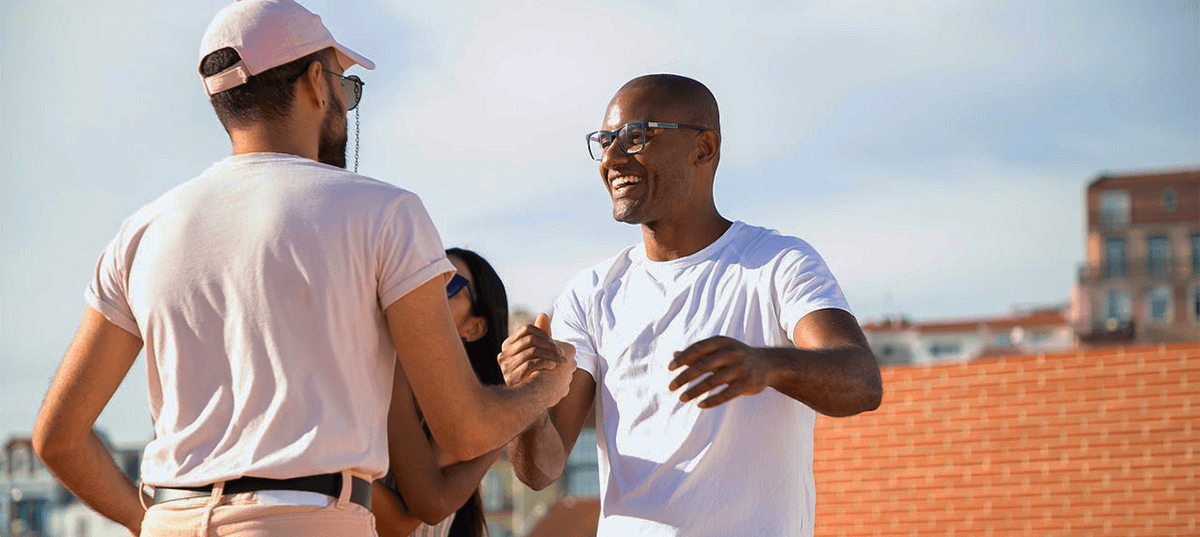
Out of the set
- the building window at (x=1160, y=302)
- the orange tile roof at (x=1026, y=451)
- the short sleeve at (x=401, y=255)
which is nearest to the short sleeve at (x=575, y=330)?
the short sleeve at (x=401, y=255)

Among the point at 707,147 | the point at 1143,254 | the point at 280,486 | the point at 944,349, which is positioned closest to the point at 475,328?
the point at 707,147

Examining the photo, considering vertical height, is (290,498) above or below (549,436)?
above

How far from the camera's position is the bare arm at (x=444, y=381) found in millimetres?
2543

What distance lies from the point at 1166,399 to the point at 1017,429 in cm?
100

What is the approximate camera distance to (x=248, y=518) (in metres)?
2.39

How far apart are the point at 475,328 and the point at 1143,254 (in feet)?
287

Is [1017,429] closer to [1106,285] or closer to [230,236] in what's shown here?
[230,236]

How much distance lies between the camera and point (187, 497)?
8.04ft

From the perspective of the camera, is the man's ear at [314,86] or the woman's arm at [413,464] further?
the woman's arm at [413,464]

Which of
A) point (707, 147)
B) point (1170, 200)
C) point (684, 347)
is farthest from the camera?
point (1170, 200)

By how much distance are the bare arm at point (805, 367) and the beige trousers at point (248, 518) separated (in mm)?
699

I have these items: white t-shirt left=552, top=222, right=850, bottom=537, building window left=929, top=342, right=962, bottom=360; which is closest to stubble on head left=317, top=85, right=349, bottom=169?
white t-shirt left=552, top=222, right=850, bottom=537

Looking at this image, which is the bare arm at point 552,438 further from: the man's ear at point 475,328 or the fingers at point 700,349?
the fingers at point 700,349

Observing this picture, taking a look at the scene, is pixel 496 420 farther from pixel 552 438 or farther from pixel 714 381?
pixel 552 438
